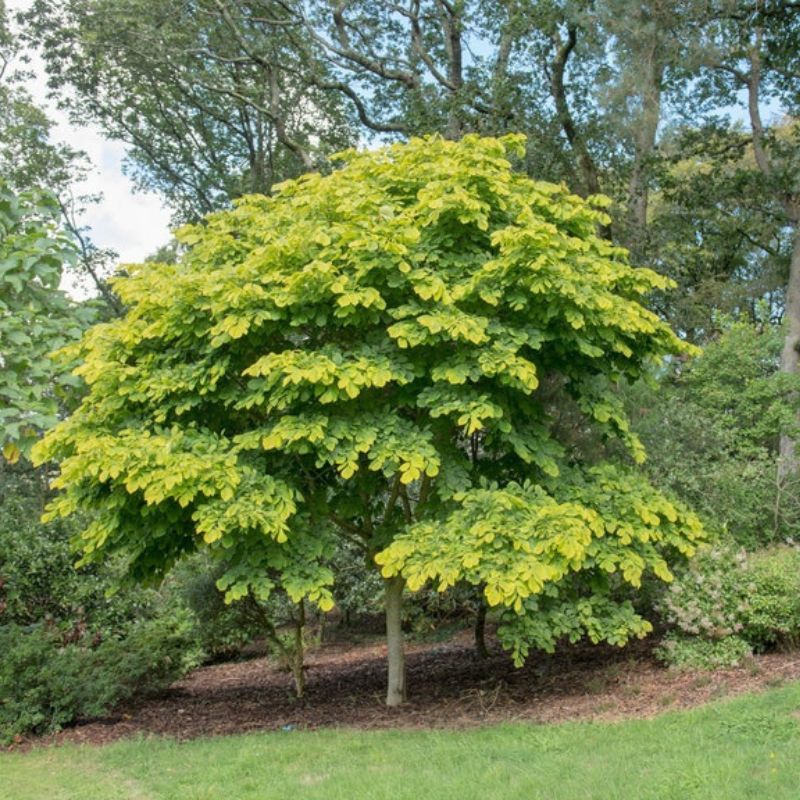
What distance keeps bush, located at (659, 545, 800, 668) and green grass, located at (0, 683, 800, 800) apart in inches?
46.0

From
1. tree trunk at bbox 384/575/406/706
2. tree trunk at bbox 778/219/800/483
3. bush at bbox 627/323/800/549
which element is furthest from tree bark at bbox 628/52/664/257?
tree trunk at bbox 384/575/406/706

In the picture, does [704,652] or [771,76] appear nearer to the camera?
[704,652]

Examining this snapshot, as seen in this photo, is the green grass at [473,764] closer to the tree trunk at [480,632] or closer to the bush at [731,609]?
the bush at [731,609]

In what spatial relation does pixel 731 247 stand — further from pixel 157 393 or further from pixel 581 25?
pixel 157 393

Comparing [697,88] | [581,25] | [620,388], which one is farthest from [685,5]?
[620,388]

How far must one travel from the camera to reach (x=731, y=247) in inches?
981

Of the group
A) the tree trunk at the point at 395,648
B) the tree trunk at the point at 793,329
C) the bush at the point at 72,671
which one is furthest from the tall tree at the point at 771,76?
the bush at the point at 72,671

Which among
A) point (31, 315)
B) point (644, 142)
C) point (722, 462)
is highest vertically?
point (644, 142)

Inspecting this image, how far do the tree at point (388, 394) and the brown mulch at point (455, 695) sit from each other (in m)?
0.59

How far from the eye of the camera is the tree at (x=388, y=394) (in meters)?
6.01

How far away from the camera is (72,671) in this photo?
8.16m

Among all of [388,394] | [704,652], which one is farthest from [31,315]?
[704,652]

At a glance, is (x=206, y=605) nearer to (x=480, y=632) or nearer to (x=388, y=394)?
(x=480, y=632)

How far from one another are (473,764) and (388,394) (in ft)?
9.98
